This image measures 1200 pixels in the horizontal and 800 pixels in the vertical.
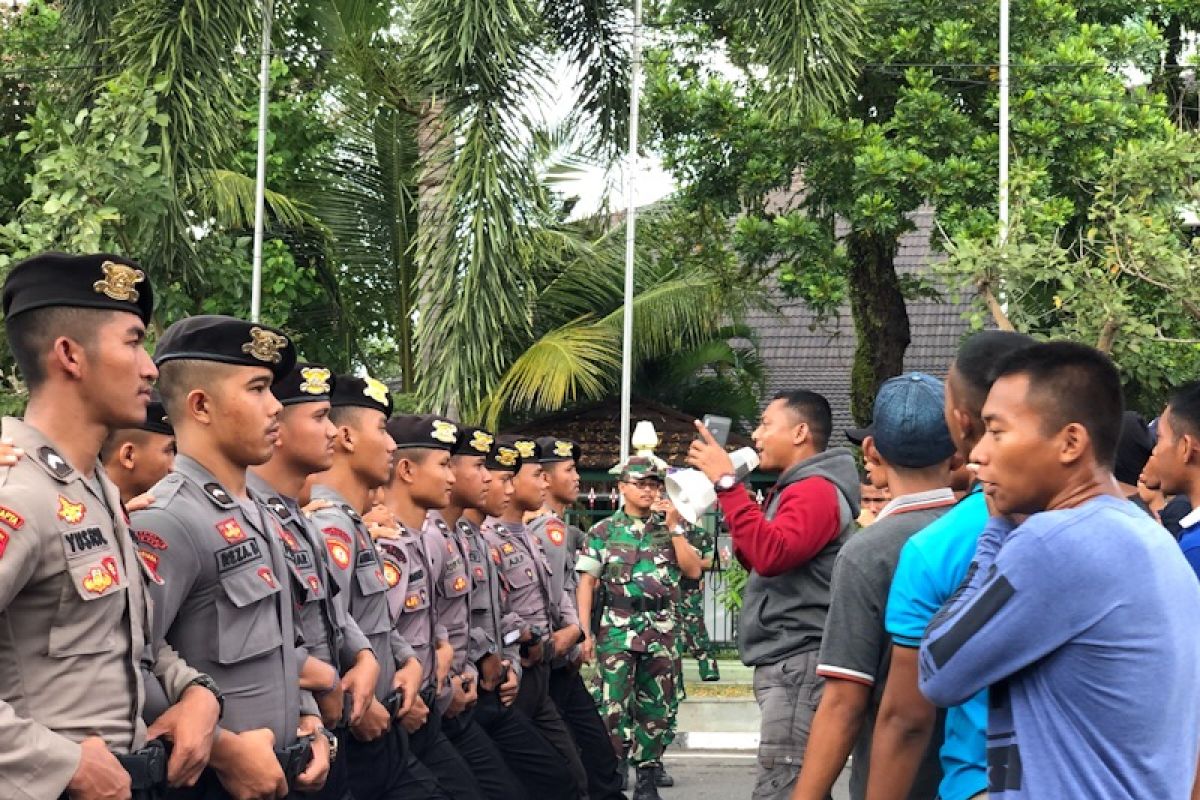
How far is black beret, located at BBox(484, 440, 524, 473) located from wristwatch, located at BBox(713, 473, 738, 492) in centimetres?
279

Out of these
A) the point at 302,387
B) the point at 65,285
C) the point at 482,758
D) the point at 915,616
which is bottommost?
the point at 482,758

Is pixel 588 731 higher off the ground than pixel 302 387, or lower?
lower

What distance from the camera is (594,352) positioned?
17375 mm

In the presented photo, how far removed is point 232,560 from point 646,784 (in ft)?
19.3

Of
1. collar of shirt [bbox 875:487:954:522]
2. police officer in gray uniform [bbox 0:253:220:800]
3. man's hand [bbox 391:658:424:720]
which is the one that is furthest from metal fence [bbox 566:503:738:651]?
police officer in gray uniform [bbox 0:253:220:800]

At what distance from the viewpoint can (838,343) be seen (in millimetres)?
25984

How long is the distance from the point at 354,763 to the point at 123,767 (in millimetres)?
2187

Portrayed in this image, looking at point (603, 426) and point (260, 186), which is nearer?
point (260, 186)

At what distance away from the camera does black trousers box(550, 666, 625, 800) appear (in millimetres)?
8883

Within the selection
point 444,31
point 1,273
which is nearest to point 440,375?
point 444,31

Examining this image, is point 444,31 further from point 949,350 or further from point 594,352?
point 949,350

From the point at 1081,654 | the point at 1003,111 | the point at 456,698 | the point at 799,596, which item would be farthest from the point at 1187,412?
the point at 1003,111

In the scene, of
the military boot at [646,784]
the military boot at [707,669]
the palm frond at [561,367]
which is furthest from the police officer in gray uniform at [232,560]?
the palm frond at [561,367]

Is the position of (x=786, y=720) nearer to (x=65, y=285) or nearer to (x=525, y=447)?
(x=65, y=285)
